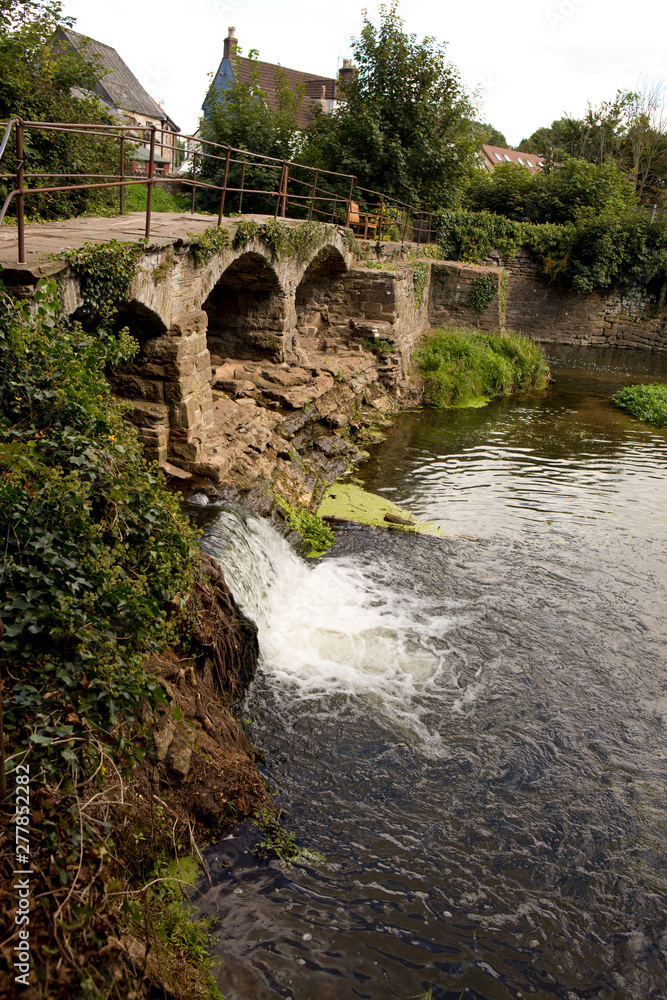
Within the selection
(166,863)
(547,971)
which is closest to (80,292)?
(166,863)

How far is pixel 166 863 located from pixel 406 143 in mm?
21125

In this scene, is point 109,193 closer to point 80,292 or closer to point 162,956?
point 80,292

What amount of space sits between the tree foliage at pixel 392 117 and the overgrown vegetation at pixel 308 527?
14801 mm

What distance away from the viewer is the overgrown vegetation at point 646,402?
16.3 m

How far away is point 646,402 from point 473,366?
4.22 meters

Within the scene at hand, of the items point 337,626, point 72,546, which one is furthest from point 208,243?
point 72,546

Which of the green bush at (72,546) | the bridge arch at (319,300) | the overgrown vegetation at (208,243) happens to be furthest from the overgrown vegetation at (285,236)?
the green bush at (72,546)

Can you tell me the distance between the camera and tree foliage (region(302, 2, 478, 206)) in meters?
19.8

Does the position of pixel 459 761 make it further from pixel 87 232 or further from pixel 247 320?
pixel 247 320

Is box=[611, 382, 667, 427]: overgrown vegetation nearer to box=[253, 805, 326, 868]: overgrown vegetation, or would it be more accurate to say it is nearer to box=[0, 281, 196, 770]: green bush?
box=[0, 281, 196, 770]: green bush

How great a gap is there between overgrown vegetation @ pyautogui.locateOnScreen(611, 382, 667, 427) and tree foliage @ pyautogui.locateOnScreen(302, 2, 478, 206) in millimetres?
8921

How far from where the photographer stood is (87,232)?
7035mm

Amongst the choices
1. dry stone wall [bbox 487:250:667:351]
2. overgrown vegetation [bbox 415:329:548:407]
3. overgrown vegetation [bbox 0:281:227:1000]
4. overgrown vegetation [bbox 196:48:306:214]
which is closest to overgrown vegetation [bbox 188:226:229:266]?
overgrown vegetation [bbox 0:281:227:1000]

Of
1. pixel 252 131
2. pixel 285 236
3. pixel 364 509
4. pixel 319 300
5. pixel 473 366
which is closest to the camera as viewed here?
pixel 364 509
